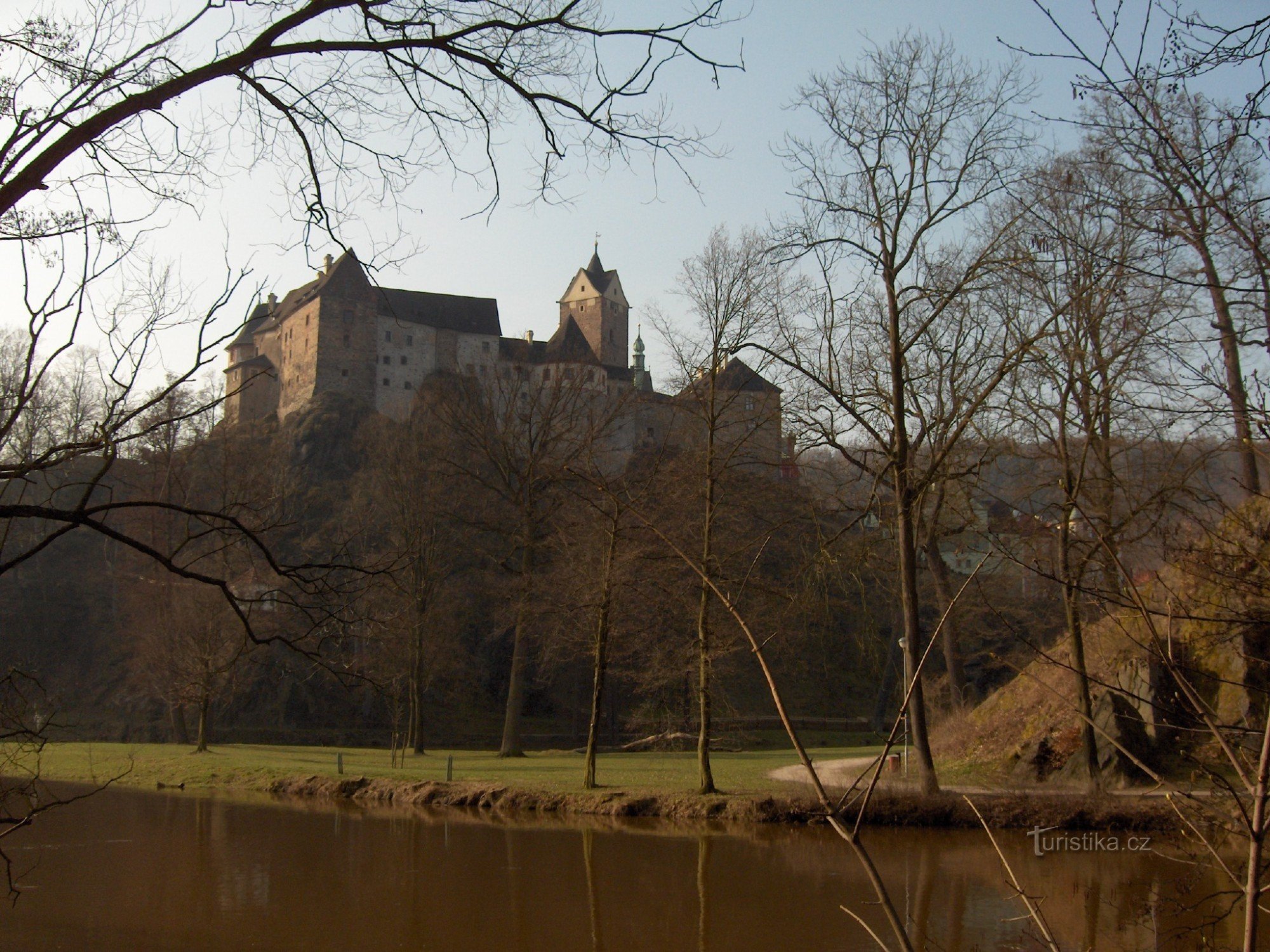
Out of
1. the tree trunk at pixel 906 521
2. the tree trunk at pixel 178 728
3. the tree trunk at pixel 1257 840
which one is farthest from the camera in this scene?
the tree trunk at pixel 178 728

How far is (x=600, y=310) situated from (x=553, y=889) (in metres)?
80.3

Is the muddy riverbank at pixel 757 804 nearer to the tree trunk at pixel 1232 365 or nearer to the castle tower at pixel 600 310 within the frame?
the tree trunk at pixel 1232 365

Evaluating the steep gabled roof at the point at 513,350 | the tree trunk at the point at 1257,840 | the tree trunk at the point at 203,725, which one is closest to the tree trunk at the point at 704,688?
the tree trunk at the point at 203,725

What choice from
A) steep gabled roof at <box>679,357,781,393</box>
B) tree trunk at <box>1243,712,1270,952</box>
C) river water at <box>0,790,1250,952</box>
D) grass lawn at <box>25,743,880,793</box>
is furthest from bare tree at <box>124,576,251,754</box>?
tree trunk at <box>1243,712,1270,952</box>

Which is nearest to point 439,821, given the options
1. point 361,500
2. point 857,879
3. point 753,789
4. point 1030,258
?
point 753,789

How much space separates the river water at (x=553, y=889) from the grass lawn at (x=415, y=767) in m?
3.65

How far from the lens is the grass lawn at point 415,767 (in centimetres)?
2016

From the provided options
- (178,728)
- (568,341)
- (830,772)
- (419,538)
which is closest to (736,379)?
(830,772)

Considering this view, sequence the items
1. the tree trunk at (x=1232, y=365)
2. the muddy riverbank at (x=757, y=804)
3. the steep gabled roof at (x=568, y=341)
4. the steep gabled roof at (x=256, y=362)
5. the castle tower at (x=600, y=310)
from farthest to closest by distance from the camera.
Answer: the castle tower at (x=600, y=310), the steep gabled roof at (x=568, y=341), the steep gabled roof at (x=256, y=362), the muddy riverbank at (x=757, y=804), the tree trunk at (x=1232, y=365)

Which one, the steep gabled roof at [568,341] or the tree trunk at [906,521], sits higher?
the steep gabled roof at [568,341]

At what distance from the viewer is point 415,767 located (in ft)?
81.5

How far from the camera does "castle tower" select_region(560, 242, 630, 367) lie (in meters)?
89.7

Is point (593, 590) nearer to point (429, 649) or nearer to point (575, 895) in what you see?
point (575, 895)

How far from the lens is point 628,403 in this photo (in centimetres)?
3145
